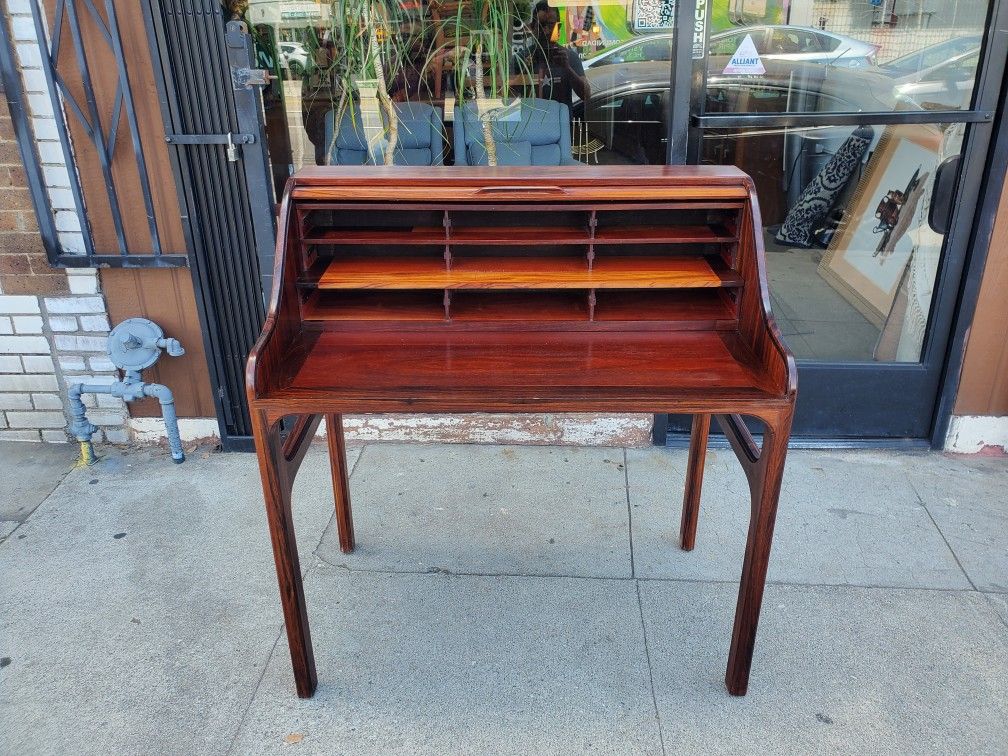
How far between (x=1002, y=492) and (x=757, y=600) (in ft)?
A: 5.80

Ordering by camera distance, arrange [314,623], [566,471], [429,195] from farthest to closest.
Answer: [566,471] → [314,623] → [429,195]

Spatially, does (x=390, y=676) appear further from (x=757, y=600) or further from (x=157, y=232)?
(x=157, y=232)

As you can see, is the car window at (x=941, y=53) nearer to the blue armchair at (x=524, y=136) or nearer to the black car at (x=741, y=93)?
the black car at (x=741, y=93)

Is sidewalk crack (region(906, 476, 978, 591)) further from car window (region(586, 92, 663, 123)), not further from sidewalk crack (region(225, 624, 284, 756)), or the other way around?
sidewalk crack (region(225, 624, 284, 756))

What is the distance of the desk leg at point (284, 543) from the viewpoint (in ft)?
6.22

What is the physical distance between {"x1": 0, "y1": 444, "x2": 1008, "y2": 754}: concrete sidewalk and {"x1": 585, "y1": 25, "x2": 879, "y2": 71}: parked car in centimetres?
166

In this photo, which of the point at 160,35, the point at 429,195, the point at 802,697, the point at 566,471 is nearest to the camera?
the point at 429,195

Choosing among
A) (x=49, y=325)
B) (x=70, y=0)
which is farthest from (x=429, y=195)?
(x=49, y=325)

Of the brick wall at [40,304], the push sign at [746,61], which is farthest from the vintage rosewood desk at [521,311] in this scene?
the brick wall at [40,304]

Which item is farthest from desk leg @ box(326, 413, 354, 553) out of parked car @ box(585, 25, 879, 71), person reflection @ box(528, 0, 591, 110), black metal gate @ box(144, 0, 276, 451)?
parked car @ box(585, 25, 879, 71)

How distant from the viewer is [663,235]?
2139 mm

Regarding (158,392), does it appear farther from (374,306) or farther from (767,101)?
(767,101)

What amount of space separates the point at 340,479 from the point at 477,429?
100cm

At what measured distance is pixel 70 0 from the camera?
2918mm
